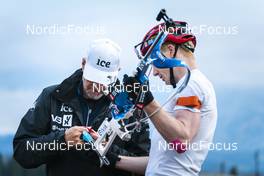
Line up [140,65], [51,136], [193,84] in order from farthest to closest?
[51,136]
[193,84]
[140,65]

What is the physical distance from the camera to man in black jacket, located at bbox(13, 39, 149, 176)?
750cm

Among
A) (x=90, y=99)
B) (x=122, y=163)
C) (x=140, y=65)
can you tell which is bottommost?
(x=122, y=163)

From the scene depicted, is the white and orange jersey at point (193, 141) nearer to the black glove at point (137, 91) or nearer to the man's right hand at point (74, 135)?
the black glove at point (137, 91)

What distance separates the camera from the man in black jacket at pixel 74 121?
7496 millimetres

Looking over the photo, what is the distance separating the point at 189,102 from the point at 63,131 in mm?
1461

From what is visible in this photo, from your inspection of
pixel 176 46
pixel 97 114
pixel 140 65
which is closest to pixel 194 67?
pixel 176 46

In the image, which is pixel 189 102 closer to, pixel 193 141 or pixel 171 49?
pixel 193 141

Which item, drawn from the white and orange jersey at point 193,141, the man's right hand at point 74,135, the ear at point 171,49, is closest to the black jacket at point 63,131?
the man's right hand at point 74,135

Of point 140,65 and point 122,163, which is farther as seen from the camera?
point 122,163

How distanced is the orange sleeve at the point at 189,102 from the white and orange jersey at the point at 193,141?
0.06 feet

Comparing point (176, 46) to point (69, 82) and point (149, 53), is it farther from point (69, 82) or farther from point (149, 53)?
point (69, 82)

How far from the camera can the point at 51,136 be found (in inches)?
293

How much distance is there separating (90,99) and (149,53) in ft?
4.57

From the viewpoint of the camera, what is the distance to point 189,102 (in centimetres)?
650
